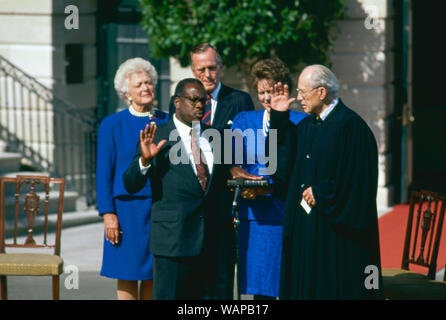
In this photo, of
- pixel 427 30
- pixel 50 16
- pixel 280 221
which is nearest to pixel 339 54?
pixel 50 16

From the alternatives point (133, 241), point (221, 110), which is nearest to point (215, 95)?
point (221, 110)

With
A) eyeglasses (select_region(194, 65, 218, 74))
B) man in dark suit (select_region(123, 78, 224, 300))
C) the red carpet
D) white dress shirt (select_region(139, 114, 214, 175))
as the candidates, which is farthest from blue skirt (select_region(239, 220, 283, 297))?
the red carpet

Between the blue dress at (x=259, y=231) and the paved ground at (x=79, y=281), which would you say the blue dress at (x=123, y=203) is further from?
the paved ground at (x=79, y=281)

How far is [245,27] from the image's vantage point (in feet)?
35.5

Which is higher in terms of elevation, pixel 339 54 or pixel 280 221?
pixel 339 54

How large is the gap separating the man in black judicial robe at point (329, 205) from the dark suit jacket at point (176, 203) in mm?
547

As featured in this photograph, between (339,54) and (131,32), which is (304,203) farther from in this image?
(131,32)

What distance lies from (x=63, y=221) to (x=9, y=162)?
109cm

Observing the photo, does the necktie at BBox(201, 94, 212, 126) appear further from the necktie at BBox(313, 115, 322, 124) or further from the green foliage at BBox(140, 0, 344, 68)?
the green foliage at BBox(140, 0, 344, 68)

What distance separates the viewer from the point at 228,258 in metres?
5.43

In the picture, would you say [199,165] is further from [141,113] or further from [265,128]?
[141,113]

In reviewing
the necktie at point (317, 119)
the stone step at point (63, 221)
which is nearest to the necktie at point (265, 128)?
the necktie at point (317, 119)

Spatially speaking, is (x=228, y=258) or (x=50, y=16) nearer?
(x=228, y=258)
